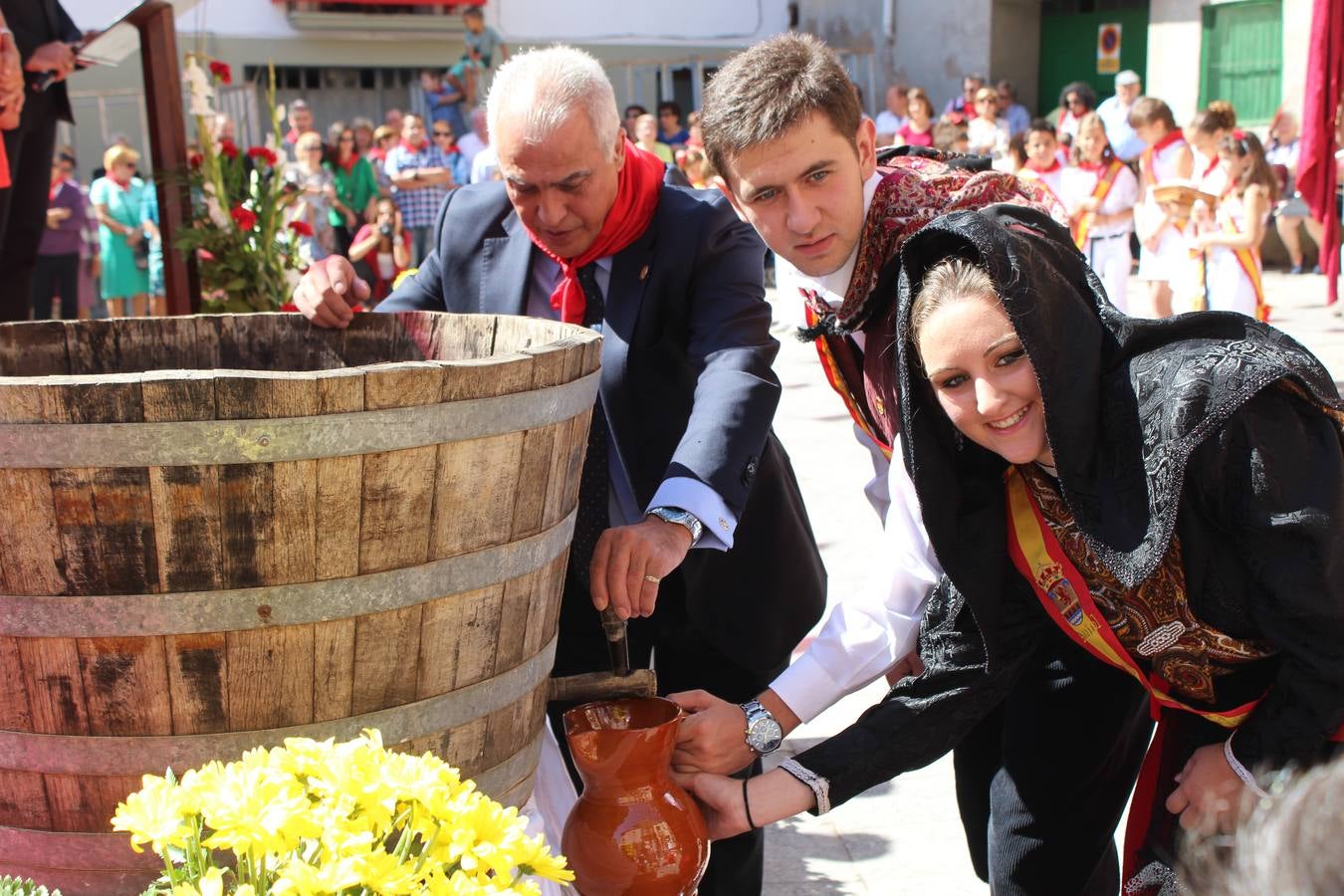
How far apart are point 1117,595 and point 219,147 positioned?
407 centimetres

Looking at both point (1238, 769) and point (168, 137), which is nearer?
point (1238, 769)

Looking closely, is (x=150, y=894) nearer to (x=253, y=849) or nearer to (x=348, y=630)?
(x=253, y=849)

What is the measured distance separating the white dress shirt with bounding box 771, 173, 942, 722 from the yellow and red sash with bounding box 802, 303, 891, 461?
0.41 meters

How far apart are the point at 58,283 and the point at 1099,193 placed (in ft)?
26.2

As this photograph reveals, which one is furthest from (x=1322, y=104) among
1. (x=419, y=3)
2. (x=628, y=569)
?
(x=419, y=3)

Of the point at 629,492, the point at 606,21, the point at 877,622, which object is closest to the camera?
the point at 877,622

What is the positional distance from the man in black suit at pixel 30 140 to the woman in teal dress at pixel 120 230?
7.34 meters

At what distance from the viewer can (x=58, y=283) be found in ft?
35.3

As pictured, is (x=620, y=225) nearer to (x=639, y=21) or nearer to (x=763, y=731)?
(x=763, y=731)

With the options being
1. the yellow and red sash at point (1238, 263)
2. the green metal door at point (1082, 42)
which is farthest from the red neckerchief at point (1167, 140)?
the green metal door at point (1082, 42)

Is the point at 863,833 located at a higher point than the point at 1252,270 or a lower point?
lower

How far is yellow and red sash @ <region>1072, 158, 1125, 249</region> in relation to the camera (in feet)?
28.0

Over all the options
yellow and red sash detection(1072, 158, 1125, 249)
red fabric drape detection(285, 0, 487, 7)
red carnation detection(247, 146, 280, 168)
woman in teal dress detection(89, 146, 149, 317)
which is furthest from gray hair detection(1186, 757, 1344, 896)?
red fabric drape detection(285, 0, 487, 7)

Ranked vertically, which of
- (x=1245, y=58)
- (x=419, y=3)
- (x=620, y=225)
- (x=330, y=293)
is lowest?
(x=330, y=293)
